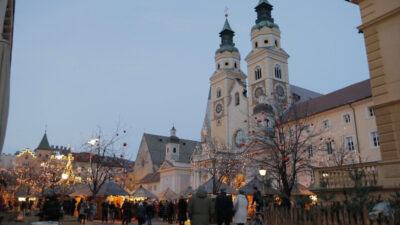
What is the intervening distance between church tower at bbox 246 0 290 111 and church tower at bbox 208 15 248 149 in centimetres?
318

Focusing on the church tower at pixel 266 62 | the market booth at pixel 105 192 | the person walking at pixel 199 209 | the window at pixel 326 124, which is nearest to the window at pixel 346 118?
the window at pixel 326 124

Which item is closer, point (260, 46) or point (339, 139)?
point (339, 139)

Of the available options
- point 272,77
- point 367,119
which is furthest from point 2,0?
point 272,77

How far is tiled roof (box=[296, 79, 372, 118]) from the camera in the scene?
36228mm

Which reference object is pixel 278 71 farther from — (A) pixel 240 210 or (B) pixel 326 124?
(A) pixel 240 210

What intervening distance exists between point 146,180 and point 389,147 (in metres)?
61.5

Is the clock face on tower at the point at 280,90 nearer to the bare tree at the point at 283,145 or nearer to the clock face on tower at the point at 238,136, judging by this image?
the clock face on tower at the point at 238,136

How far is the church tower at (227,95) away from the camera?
53.8 metres

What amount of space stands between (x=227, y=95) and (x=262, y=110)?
46.6 feet

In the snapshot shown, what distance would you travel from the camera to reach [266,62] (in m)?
50.8

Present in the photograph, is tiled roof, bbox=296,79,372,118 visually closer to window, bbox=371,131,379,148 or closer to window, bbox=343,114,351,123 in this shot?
window, bbox=343,114,351,123

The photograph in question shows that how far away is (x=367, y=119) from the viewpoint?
3438cm

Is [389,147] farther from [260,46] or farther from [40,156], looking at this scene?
[40,156]

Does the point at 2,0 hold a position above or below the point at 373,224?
above
